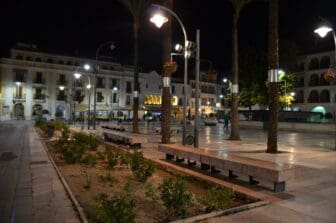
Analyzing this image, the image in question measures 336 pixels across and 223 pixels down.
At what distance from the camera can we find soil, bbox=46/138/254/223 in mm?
5715

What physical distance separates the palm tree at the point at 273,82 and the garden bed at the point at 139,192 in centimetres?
557

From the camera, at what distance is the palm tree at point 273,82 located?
13.2 metres

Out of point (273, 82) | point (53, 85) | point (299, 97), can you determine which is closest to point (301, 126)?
point (273, 82)

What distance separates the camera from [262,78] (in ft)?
137

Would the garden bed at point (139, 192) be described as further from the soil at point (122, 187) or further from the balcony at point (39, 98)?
the balcony at point (39, 98)

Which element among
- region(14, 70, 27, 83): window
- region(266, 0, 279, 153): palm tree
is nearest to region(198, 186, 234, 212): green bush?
region(266, 0, 279, 153): palm tree

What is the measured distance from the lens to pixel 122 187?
755cm

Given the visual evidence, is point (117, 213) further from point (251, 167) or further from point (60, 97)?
point (60, 97)

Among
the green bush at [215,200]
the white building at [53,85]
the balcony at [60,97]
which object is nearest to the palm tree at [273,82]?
the green bush at [215,200]

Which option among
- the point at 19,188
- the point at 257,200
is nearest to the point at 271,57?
the point at 257,200

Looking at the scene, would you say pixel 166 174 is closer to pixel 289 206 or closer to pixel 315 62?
pixel 289 206

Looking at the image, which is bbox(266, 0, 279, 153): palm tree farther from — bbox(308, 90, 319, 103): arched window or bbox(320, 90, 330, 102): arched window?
bbox(308, 90, 319, 103): arched window

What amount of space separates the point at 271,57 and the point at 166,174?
285 inches

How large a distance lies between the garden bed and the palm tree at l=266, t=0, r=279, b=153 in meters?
5.57
